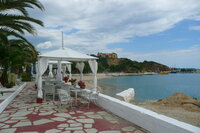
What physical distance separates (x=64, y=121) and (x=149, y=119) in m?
2.26

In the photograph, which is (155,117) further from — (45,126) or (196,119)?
(196,119)

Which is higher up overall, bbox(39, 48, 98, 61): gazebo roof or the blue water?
bbox(39, 48, 98, 61): gazebo roof

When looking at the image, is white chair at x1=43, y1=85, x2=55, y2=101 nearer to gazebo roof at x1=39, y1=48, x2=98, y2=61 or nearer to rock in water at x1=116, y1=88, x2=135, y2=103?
gazebo roof at x1=39, y1=48, x2=98, y2=61

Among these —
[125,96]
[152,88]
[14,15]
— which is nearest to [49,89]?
[14,15]

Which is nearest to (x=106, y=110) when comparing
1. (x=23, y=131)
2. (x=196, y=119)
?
(x=23, y=131)

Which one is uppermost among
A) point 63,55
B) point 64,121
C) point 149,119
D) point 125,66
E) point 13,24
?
point 125,66

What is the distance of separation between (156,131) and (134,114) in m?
0.84

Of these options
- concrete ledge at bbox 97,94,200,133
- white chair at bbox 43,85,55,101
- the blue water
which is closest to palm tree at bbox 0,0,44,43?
white chair at bbox 43,85,55,101

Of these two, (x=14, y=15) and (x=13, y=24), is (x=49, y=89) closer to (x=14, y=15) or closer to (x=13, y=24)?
A: (x=13, y=24)

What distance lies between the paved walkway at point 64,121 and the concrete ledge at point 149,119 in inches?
6.9

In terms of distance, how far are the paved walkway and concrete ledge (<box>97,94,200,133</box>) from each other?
0.57 ft

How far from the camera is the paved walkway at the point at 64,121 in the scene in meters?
4.23

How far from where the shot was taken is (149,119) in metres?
4.12

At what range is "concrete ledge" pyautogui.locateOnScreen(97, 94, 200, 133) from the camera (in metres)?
3.36
